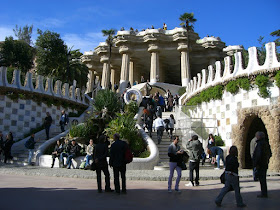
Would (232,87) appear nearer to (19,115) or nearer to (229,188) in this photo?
(229,188)

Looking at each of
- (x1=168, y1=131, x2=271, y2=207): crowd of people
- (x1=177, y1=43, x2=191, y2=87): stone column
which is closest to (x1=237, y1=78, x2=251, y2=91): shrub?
(x1=168, y1=131, x2=271, y2=207): crowd of people

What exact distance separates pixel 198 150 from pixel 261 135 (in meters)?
2.30

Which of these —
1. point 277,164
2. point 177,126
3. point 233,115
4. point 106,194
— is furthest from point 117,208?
point 177,126

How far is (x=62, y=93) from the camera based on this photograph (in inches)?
894

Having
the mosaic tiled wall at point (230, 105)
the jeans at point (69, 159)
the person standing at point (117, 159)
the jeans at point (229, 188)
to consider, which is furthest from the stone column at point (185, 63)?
the jeans at point (229, 188)

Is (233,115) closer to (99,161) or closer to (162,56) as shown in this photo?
(99,161)

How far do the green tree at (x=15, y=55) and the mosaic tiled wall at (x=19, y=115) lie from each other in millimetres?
18434

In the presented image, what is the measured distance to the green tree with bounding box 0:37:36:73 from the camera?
35.6m

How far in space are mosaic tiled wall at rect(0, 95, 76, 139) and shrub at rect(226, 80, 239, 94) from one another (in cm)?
1238

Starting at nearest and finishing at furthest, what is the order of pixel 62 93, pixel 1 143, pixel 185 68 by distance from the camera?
pixel 1 143, pixel 62 93, pixel 185 68

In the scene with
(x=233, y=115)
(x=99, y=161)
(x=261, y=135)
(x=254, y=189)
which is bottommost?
(x=254, y=189)

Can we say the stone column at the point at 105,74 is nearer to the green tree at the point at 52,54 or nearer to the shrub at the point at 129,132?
the green tree at the point at 52,54

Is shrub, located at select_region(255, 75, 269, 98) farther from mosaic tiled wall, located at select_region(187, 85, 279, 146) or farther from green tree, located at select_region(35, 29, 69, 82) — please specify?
green tree, located at select_region(35, 29, 69, 82)

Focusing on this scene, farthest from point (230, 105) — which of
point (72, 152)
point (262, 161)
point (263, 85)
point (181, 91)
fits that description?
point (181, 91)
